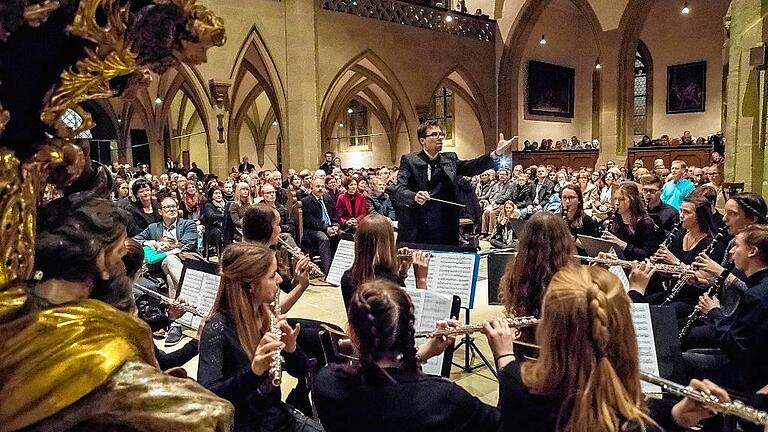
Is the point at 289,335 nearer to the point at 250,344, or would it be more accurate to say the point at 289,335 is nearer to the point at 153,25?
the point at 250,344

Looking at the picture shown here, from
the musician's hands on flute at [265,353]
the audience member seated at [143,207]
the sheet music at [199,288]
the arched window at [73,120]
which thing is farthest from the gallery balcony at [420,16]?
the arched window at [73,120]

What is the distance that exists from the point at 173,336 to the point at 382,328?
A: 3.85 meters

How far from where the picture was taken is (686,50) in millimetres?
18859

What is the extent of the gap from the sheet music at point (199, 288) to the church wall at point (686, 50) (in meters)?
19.1

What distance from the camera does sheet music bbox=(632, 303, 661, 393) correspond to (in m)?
2.46

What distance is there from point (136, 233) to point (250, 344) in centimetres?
398

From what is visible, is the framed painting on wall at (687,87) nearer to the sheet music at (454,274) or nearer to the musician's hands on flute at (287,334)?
the sheet music at (454,274)

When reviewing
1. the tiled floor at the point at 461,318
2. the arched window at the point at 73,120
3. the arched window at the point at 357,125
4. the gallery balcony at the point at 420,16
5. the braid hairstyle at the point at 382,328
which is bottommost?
the tiled floor at the point at 461,318

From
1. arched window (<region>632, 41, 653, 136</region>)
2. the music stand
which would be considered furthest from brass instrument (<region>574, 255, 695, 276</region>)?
arched window (<region>632, 41, 653, 136</region>)

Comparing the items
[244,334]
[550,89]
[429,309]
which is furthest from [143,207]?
[550,89]

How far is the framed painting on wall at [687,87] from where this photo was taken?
60.5 feet

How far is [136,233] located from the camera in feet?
18.4

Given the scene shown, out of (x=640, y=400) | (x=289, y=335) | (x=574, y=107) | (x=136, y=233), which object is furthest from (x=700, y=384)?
(x=574, y=107)

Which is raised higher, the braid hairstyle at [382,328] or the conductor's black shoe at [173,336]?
the braid hairstyle at [382,328]
